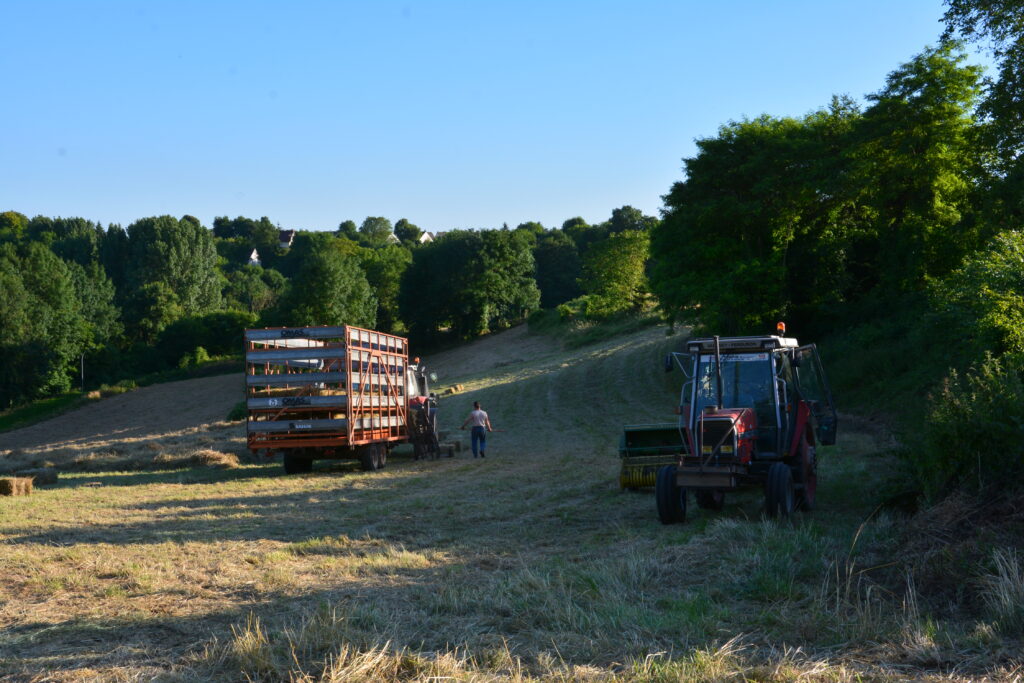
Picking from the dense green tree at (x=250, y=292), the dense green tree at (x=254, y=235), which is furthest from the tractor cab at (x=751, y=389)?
the dense green tree at (x=254, y=235)

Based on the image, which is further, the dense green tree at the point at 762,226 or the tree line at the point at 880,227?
the dense green tree at the point at 762,226

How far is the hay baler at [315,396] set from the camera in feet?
58.6

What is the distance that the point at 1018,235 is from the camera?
17797 mm

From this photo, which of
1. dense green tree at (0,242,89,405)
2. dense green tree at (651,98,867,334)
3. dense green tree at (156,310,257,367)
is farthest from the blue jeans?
dense green tree at (156,310,257,367)

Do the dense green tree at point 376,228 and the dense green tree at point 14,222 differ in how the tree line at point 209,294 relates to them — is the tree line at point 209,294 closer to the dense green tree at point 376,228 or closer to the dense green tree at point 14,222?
the dense green tree at point 14,222

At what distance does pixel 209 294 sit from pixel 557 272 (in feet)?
112

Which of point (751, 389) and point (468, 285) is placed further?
point (468, 285)

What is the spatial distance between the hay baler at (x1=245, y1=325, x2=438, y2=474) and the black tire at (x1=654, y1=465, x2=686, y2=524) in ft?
28.9

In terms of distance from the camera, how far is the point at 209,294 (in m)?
85.5

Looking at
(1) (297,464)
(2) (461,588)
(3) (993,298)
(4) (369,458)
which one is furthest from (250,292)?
(2) (461,588)

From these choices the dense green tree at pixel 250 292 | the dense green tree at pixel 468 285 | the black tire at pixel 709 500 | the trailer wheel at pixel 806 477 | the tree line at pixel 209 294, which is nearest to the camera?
the trailer wheel at pixel 806 477

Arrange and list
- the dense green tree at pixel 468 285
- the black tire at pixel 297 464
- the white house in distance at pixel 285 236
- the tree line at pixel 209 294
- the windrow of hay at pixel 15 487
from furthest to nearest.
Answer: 1. the white house in distance at pixel 285 236
2. the dense green tree at pixel 468 285
3. the tree line at pixel 209 294
4. the black tire at pixel 297 464
5. the windrow of hay at pixel 15 487

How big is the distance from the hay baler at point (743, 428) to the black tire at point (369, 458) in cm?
909

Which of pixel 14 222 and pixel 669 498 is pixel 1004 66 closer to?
pixel 669 498
